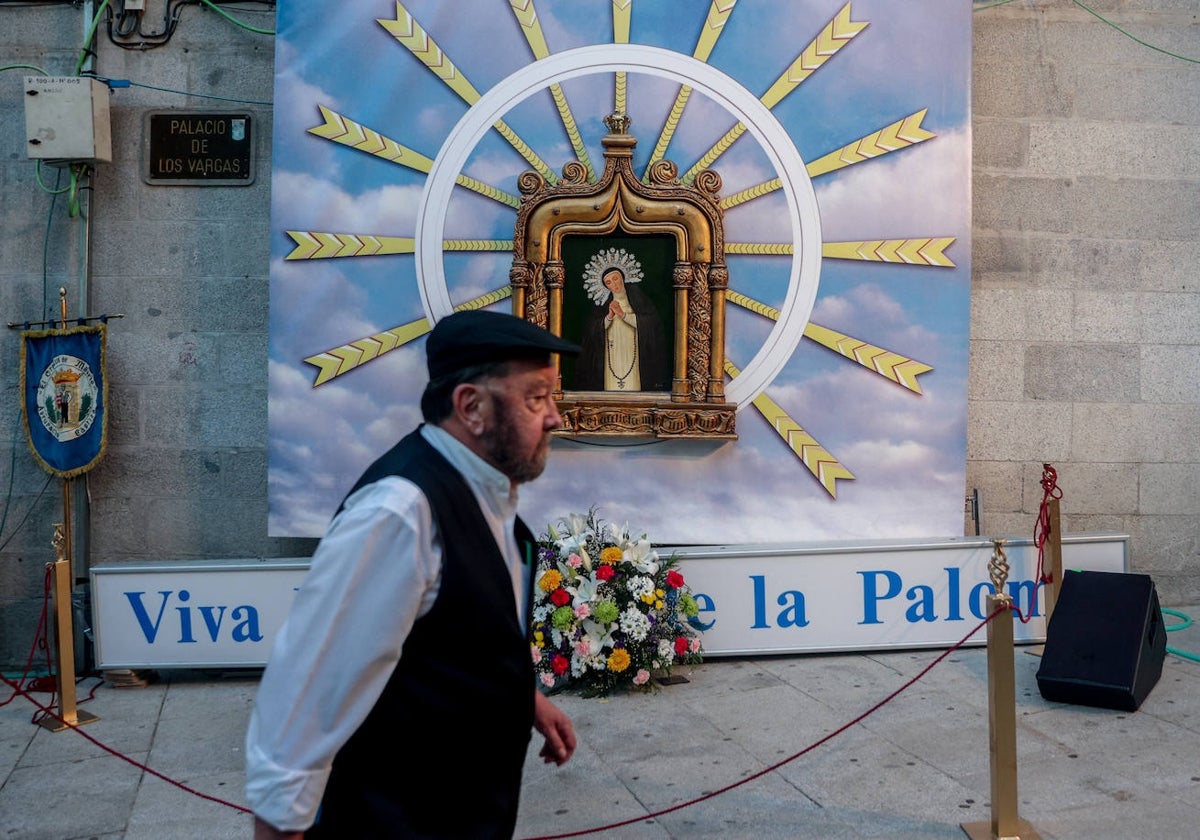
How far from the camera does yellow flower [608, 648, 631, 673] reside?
5.14m

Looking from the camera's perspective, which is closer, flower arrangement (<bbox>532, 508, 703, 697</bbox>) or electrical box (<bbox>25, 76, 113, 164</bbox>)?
flower arrangement (<bbox>532, 508, 703, 697</bbox>)

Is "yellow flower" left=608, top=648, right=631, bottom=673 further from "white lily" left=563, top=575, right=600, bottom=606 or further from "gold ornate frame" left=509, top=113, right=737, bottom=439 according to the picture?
"gold ornate frame" left=509, top=113, right=737, bottom=439

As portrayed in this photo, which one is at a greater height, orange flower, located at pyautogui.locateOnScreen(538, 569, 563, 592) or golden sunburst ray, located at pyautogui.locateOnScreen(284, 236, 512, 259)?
golden sunburst ray, located at pyautogui.locateOnScreen(284, 236, 512, 259)

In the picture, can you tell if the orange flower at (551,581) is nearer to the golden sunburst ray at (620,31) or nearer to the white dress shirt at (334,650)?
the golden sunburst ray at (620,31)

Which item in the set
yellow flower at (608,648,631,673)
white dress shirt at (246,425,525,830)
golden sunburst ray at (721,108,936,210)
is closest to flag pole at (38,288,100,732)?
yellow flower at (608,648,631,673)

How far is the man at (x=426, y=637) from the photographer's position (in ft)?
5.80

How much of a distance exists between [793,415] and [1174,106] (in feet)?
9.68

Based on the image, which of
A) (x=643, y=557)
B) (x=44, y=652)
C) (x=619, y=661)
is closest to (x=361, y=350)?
(x=643, y=557)

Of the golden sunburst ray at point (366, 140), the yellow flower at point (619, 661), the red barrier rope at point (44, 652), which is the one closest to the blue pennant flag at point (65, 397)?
the red barrier rope at point (44, 652)

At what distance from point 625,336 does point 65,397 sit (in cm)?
300

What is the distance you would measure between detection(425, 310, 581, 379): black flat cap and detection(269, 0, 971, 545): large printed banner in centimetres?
374

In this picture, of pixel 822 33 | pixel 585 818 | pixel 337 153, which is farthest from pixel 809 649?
pixel 337 153

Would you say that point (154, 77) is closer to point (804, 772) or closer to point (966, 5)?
point (966, 5)

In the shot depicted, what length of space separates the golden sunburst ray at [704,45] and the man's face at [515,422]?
3.87 metres
